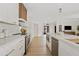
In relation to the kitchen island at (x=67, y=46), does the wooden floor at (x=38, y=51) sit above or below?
below

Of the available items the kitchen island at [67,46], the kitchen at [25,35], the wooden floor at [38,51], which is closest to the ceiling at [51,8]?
the kitchen at [25,35]

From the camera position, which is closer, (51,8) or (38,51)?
(38,51)

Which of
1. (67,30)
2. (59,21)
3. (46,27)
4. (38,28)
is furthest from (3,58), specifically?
(46,27)

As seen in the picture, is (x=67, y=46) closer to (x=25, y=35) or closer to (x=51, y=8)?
(x=25, y=35)

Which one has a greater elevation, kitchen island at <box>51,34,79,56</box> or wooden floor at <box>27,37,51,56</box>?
kitchen island at <box>51,34,79,56</box>

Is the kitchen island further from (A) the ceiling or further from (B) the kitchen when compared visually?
(A) the ceiling

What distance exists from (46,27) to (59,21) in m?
15.0

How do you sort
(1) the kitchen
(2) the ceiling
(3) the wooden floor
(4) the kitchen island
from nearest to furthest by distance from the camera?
1. (4) the kitchen island
2. (1) the kitchen
3. (3) the wooden floor
4. (2) the ceiling

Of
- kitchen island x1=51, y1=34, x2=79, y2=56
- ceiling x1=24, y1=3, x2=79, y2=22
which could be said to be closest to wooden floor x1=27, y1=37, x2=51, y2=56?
kitchen island x1=51, y1=34, x2=79, y2=56

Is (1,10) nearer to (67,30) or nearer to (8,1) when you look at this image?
(8,1)

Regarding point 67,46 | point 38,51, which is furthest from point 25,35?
point 67,46

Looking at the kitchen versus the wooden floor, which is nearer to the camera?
the kitchen

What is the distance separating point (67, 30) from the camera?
15492mm

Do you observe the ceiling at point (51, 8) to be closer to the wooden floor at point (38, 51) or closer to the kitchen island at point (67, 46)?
the wooden floor at point (38, 51)
